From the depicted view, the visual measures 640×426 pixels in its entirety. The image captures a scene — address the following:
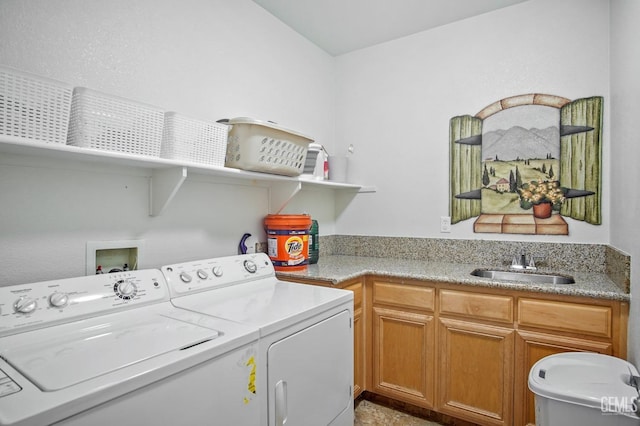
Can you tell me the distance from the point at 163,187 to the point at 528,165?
7.19 ft

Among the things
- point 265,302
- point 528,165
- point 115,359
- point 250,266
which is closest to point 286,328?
point 265,302

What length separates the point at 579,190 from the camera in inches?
84.4

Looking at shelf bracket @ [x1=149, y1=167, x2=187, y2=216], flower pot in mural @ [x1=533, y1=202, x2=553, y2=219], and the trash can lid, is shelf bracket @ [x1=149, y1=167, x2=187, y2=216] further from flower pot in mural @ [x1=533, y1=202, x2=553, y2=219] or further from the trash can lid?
flower pot in mural @ [x1=533, y1=202, x2=553, y2=219]

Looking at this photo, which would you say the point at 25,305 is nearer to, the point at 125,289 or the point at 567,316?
the point at 125,289

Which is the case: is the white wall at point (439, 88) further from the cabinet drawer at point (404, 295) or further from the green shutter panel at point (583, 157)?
the cabinet drawer at point (404, 295)

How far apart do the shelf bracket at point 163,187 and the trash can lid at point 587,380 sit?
1.68 m

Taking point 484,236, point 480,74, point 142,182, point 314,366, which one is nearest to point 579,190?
point 484,236

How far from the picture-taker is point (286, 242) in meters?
2.17

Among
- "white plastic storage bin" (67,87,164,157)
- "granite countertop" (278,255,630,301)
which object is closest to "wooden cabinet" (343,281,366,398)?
"granite countertop" (278,255,630,301)

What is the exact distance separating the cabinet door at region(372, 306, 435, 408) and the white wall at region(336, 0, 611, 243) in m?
0.76

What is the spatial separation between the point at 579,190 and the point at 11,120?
8.97ft

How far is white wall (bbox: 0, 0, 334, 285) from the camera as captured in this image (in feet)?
4.25

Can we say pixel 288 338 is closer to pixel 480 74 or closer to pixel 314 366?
pixel 314 366

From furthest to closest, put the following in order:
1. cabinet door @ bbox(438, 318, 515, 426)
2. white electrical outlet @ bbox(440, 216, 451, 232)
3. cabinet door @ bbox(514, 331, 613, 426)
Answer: white electrical outlet @ bbox(440, 216, 451, 232)
cabinet door @ bbox(438, 318, 515, 426)
cabinet door @ bbox(514, 331, 613, 426)
